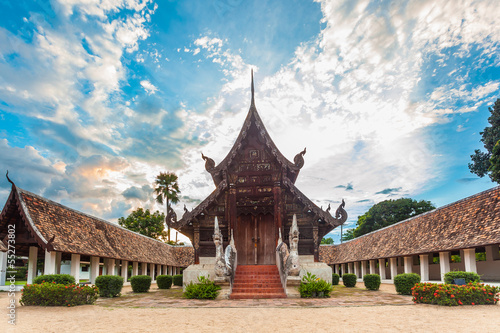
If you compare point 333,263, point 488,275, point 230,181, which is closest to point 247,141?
point 230,181

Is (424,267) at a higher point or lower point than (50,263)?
lower

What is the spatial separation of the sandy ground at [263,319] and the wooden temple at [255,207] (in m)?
5.97

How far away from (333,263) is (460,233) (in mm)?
19528

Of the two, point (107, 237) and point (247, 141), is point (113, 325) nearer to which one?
point (247, 141)

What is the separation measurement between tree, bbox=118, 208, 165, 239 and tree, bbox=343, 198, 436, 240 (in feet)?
87.7

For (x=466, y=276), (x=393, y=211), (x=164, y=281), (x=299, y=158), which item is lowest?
(x=164, y=281)

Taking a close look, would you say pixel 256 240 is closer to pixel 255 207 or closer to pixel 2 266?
pixel 255 207

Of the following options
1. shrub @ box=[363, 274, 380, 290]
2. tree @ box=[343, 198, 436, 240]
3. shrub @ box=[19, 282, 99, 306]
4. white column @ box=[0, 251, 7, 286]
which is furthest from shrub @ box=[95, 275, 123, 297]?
tree @ box=[343, 198, 436, 240]

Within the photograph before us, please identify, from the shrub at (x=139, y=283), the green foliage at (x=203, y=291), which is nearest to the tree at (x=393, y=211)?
the shrub at (x=139, y=283)

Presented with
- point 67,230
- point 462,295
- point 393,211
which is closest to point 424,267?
point 462,295

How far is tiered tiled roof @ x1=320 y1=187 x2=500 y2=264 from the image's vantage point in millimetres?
13953

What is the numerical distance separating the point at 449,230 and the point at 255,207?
9335mm

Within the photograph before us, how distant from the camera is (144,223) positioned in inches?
1614

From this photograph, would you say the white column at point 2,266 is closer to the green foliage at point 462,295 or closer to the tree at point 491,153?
the green foliage at point 462,295
